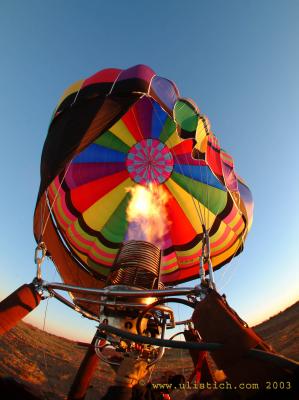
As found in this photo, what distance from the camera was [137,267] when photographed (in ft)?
12.5

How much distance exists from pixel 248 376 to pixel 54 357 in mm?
13116

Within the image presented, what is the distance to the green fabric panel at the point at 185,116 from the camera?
4117mm

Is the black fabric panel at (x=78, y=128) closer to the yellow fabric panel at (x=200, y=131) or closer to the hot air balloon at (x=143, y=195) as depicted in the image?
the hot air balloon at (x=143, y=195)

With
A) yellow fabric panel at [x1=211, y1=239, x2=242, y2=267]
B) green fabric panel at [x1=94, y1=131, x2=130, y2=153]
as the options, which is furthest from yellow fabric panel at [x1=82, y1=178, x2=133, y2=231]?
yellow fabric panel at [x1=211, y1=239, x2=242, y2=267]

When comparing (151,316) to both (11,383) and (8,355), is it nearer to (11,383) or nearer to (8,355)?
(11,383)

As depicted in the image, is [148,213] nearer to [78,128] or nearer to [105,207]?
[105,207]

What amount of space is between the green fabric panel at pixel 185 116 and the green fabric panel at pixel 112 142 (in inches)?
110

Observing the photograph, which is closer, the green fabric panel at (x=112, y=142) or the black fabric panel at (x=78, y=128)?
the black fabric panel at (x=78, y=128)

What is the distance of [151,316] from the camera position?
3361 millimetres

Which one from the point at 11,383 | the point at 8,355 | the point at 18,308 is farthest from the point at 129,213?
→ the point at 8,355

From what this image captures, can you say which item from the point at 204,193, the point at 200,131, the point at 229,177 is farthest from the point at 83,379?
the point at 204,193

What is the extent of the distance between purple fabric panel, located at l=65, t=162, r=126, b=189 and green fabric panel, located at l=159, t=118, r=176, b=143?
1.22 metres

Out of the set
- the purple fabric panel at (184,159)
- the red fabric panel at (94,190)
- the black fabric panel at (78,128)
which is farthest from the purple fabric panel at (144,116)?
the black fabric panel at (78,128)

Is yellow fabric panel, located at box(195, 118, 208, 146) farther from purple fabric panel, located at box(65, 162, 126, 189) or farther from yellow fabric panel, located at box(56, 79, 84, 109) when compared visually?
purple fabric panel, located at box(65, 162, 126, 189)
